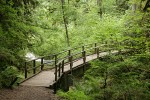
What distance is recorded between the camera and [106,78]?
9977 mm

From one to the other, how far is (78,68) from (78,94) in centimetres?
681

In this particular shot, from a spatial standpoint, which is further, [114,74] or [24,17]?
[24,17]

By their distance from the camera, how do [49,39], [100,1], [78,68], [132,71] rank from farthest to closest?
A: [100,1] < [49,39] < [78,68] < [132,71]

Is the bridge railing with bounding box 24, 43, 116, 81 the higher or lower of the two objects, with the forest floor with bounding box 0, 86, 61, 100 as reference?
higher

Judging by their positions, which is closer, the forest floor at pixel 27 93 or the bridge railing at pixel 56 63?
the forest floor at pixel 27 93

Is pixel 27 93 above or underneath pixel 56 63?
underneath

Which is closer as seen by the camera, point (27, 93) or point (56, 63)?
point (27, 93)

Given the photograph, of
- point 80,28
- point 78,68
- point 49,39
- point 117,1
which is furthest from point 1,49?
point 117,1

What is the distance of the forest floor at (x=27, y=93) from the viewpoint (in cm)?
944

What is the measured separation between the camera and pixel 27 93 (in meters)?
10.3

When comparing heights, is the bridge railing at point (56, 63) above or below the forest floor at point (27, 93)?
above

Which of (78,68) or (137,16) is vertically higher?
(137,16)

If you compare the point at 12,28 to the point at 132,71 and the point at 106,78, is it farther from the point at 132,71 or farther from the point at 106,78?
the point at 132,71

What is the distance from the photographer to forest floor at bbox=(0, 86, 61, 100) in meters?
9.44
